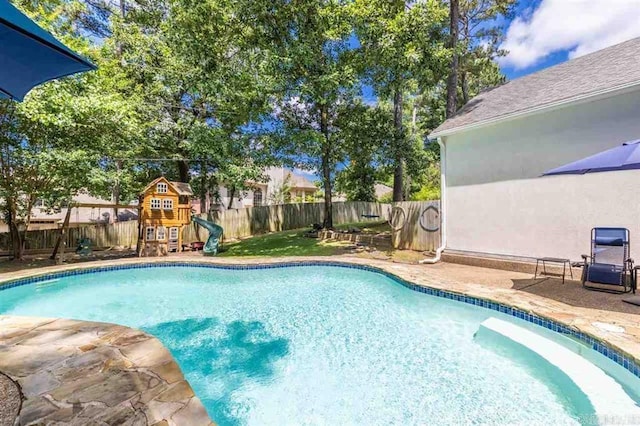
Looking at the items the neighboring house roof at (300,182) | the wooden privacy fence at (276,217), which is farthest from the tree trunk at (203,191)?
the neighboring house roof at (300,182)

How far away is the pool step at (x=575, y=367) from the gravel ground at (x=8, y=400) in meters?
4.81

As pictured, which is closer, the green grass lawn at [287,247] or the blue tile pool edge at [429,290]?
the blue tile pool edge at [429,290]

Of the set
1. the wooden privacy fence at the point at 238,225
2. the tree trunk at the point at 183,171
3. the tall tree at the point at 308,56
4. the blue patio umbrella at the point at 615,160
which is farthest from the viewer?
the tree trunk at the point at 183,171

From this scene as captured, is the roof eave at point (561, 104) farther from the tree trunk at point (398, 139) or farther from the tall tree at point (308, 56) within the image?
the tree trunk at point (398, 139)

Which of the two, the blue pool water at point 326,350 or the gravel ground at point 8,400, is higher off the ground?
the gravel ground at point 8,400

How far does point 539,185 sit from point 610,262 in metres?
2.27

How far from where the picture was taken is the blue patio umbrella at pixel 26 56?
222 centimetres

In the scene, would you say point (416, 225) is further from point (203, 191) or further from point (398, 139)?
point (203, 191)

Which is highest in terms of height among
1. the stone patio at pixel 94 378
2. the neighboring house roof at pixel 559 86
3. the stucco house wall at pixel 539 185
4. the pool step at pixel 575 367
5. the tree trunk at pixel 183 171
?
the neighboring house roof at pixel 559 86

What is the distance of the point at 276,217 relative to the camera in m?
20.3

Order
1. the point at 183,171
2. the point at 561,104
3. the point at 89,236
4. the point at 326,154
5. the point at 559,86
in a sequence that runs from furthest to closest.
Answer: the point at 183,171 < the point at 326,154 < the point at 89,236 < the point at 559,86 < the point at 561,104

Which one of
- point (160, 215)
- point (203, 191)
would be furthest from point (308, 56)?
point (203, 191)

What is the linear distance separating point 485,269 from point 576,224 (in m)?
2.17

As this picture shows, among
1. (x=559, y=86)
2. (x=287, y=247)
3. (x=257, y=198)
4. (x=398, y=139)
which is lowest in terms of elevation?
(x=287, y=247)
